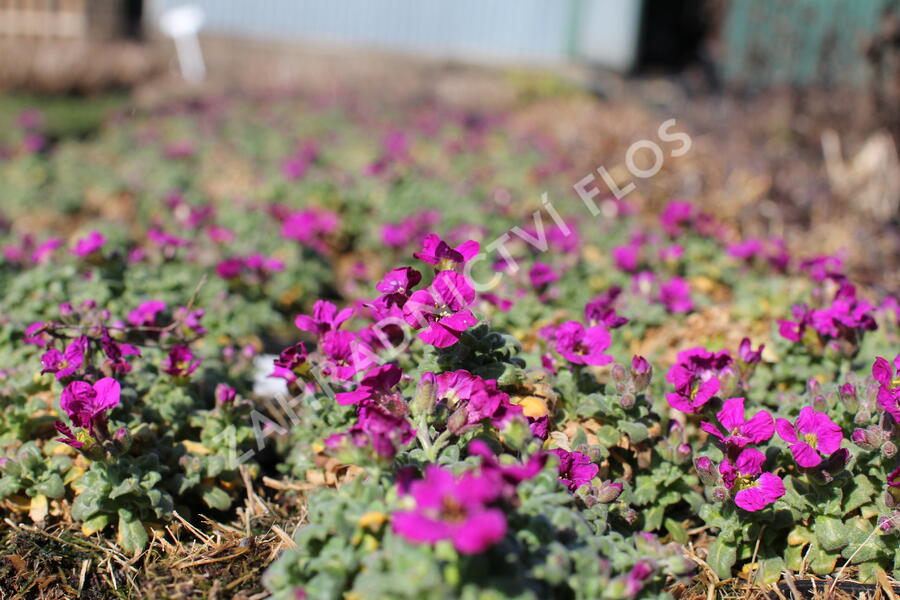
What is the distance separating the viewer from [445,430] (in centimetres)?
168

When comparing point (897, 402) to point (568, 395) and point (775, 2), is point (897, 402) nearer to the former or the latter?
point (568, 395)

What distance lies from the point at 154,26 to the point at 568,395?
40.1 feet

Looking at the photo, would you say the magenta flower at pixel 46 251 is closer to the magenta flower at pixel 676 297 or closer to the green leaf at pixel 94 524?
the green leaf at pixel 94 524

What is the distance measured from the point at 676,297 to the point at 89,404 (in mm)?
1972

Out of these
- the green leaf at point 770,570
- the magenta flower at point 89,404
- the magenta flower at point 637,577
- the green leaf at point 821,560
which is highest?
the magenta flower at point 89,404

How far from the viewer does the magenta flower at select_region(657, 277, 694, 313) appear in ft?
9.08

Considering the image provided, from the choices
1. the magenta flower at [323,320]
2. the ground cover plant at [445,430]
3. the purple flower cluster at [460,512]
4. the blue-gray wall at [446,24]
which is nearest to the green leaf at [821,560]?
the ground cover plant at [445,430]

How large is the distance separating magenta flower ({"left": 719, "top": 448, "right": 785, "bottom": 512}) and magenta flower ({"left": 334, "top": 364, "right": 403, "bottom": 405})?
741mm

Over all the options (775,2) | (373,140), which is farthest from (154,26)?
(775,2)

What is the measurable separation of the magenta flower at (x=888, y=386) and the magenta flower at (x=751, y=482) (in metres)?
0.28

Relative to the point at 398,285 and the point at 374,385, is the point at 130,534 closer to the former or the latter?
the point at 374,385

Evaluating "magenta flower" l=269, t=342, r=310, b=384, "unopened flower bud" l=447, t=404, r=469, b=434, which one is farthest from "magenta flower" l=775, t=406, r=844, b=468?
"magenta flower" l=269, t=342, r=310, b=384

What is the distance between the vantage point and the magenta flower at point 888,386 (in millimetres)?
1675

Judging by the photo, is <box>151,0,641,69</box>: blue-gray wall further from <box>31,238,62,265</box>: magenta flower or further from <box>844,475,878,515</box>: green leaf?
<box>844,475,878,515</box>: green leaf
